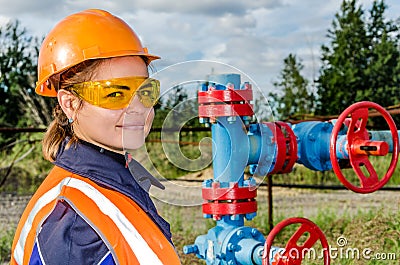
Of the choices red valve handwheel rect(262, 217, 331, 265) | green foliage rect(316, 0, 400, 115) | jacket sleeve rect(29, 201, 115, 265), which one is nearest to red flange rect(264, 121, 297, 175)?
red valve handwheel rect(262, 217, 331, 265)

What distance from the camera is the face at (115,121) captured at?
154 cm

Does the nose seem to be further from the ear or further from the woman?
the ear

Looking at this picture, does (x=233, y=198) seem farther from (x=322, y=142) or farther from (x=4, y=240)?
(x=4, y=240)

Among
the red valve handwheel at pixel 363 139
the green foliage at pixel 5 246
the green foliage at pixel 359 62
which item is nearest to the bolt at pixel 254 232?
the red valve handwheel at pixel 363 139

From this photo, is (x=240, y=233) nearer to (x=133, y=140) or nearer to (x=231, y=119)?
(x=231, y=119)

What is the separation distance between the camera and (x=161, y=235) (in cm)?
151

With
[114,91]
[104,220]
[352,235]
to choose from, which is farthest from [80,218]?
[352,235]

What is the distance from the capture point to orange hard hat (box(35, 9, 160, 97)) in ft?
5.09

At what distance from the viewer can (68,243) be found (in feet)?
4.36

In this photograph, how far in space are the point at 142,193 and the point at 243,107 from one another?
0.65 metres

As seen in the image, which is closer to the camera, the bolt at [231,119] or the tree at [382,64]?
the bolt at [231,119]

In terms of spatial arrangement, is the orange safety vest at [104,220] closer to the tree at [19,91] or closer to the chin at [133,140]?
the chin at [133,140]

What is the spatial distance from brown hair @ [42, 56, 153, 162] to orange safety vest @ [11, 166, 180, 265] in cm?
Result: 15

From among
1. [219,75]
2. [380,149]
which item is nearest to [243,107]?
[219,75]
